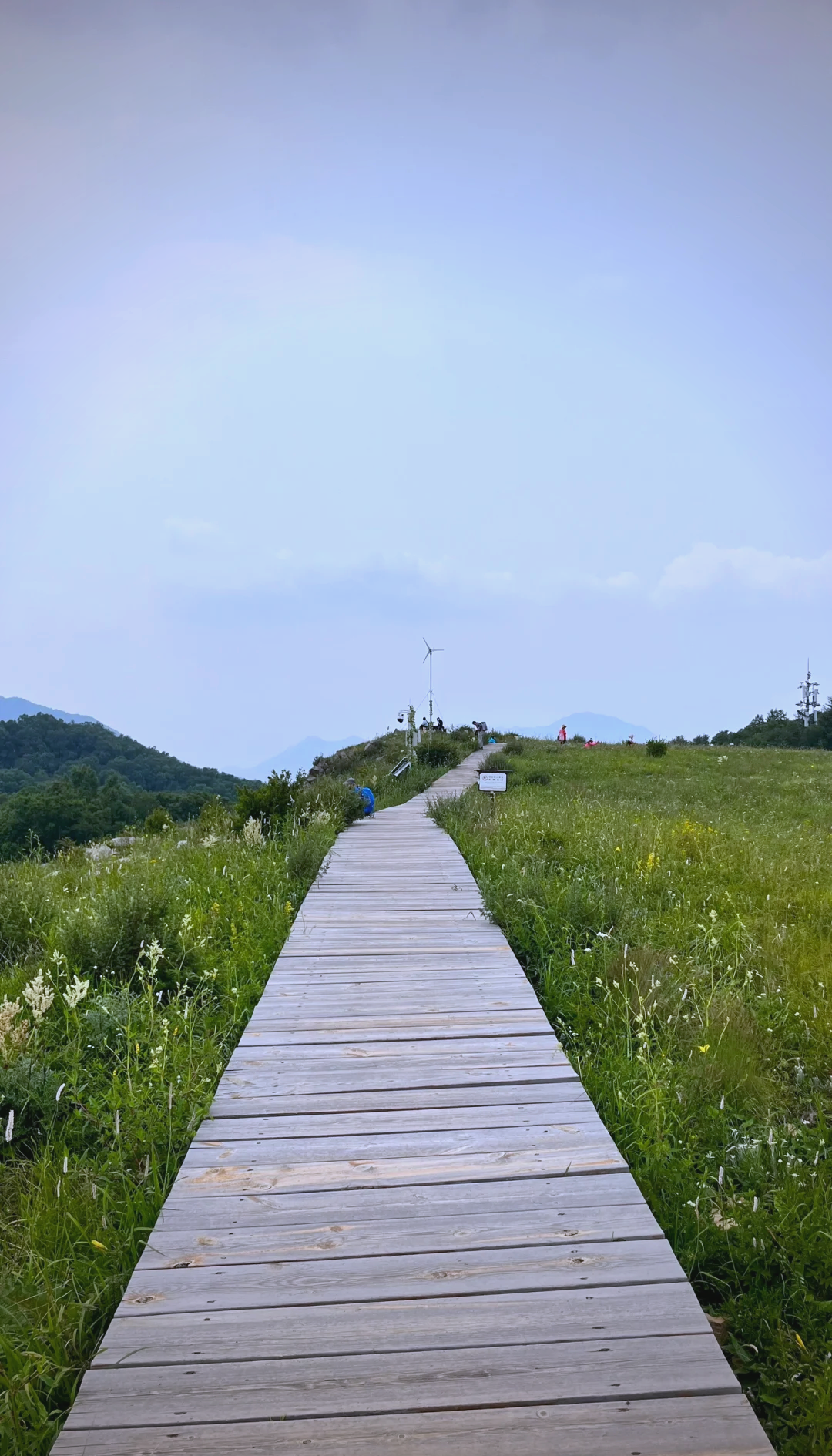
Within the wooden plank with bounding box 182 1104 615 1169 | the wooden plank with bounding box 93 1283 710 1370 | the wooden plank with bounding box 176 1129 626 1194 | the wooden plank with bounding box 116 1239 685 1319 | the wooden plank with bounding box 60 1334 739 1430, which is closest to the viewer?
the wooden plank with bounding box 60 1334 739 1430

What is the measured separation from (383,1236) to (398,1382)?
0.58m

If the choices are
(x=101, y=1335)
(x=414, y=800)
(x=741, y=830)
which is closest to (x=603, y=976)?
(x=101, y=1335)

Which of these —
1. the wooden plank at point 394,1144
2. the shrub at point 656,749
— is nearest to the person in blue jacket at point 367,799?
the wooden plank at point 394,1144

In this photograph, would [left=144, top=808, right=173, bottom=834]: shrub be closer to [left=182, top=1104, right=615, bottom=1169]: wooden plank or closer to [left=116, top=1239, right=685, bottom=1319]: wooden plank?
[left=182, top=1104, right=615, bottom=1169]: wooden plank

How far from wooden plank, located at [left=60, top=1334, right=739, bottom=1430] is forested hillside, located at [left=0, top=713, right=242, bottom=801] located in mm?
55573

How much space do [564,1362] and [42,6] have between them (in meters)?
26.5

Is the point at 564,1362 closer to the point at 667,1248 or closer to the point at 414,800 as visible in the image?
the point at 667,1248

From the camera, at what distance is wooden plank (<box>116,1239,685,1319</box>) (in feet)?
7.64

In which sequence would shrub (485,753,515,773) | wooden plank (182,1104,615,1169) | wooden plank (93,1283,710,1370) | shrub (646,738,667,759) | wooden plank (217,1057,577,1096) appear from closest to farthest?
wooden plank (93,1283,710,1370)
wooden plank (182,1104,615,1169)
wooden plank (217,1057,577,1096)
shrub (485,753,515,773)
shrub (646,738,667,759)

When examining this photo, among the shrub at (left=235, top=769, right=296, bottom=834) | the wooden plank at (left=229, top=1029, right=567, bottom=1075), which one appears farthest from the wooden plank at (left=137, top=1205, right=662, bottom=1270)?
the shrub at (left=235, top=769, right=296, bottom=834)

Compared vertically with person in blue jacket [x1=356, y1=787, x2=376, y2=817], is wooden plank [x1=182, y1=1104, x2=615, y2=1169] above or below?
below

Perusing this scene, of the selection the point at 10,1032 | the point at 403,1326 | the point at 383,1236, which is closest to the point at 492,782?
the point at 10,1032

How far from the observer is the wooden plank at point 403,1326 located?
2141mm

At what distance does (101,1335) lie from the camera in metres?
2.35
